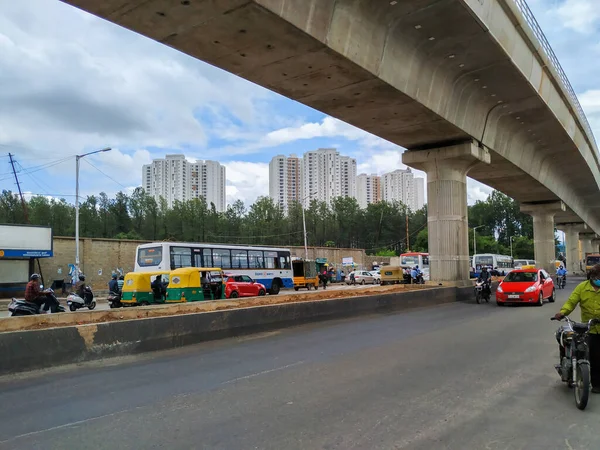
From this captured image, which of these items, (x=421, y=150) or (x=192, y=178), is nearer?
(x=421, y=150)

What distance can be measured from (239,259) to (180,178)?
60.1m

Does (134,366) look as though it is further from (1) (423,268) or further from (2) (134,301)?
(1) (423,268)

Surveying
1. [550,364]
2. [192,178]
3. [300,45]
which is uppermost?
[192,178]

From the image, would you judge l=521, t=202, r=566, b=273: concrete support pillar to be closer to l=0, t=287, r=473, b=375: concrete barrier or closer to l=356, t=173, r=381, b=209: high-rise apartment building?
l=0, t=287, r=473, b=375: concrete barrier

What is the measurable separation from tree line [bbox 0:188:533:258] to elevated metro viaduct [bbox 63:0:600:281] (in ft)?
174

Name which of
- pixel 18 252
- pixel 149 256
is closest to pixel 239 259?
pixel 149 256

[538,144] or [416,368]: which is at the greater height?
[538,144]

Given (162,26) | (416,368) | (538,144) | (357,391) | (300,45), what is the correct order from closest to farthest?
(357,391) → (416,368) → (162,26) → (300,45) → (538,144)

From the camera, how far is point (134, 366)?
26.0 feet

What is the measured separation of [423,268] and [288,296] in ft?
122

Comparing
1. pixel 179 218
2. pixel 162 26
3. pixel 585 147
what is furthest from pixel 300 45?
pixel 179 218

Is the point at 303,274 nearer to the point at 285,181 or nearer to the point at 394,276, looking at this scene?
the point at 394,276

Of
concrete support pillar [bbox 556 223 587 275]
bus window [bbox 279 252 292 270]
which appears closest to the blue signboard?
bus window [bbox 279 252 292 270]

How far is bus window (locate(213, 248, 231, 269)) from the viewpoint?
30.6 m
